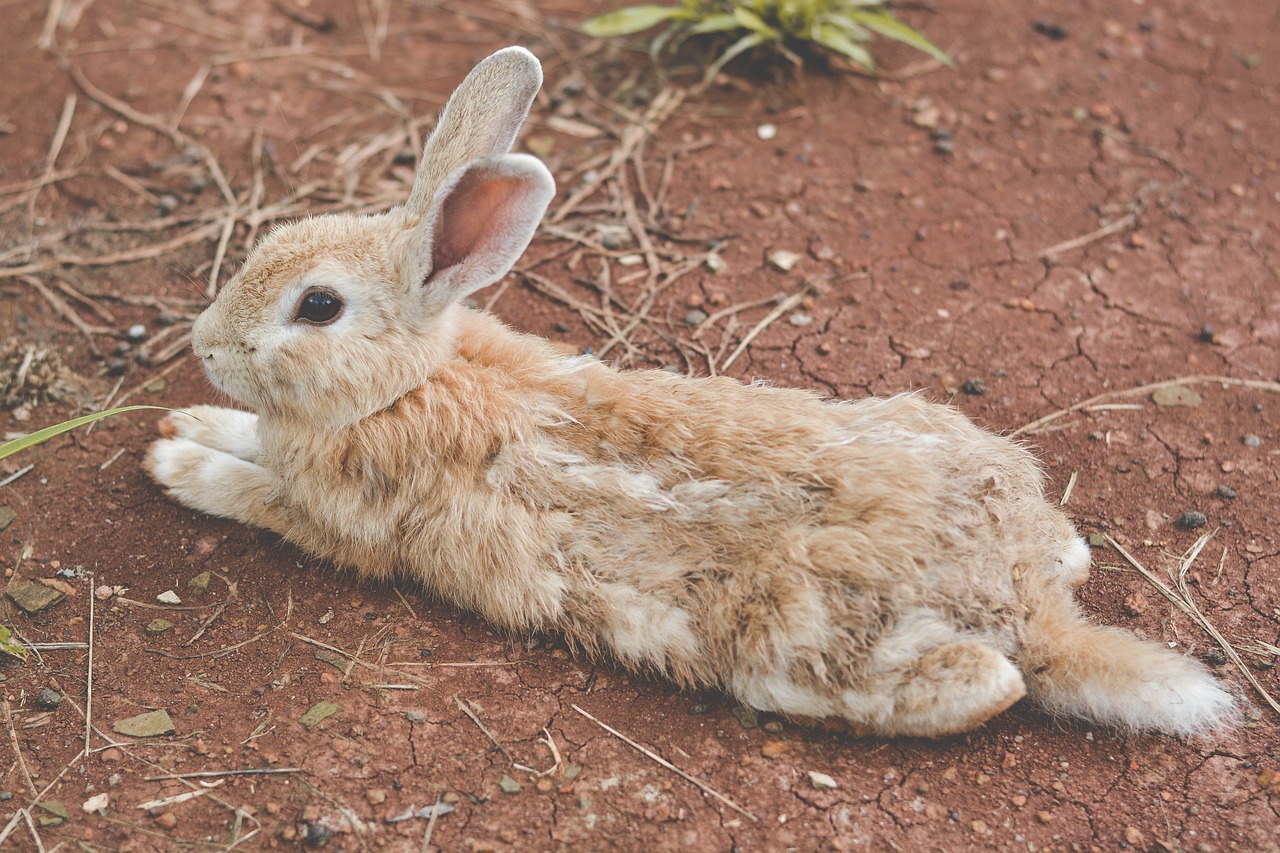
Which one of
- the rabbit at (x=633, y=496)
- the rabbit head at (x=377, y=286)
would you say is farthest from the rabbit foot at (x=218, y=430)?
the rabbit head at (x=377, y=286)

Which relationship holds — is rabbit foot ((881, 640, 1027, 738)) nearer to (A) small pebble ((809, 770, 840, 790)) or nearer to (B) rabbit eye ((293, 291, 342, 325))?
(A) small pebble ((809, 770, 840, 790))

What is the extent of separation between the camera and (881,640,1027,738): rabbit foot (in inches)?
126

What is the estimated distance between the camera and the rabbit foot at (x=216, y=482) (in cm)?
414

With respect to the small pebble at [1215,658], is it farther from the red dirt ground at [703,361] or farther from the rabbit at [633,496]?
the rabbit at [633,496]

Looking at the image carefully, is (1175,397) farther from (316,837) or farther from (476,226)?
(316,837)

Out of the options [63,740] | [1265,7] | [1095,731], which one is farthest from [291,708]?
[1265,7]

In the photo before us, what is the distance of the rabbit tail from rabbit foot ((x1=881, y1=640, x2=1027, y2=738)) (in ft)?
0.51

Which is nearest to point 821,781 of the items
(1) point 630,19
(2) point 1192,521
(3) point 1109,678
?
(3) point 1109,678

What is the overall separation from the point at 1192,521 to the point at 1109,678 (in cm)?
118

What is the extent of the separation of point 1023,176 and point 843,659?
3481mm

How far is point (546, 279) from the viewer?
5238 mm

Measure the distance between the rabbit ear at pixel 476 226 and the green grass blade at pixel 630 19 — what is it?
9.44 ft

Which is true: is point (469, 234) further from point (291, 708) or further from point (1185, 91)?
point (1185, 91)

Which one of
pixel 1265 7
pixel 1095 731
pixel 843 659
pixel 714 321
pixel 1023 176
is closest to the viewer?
pixel 843 659
